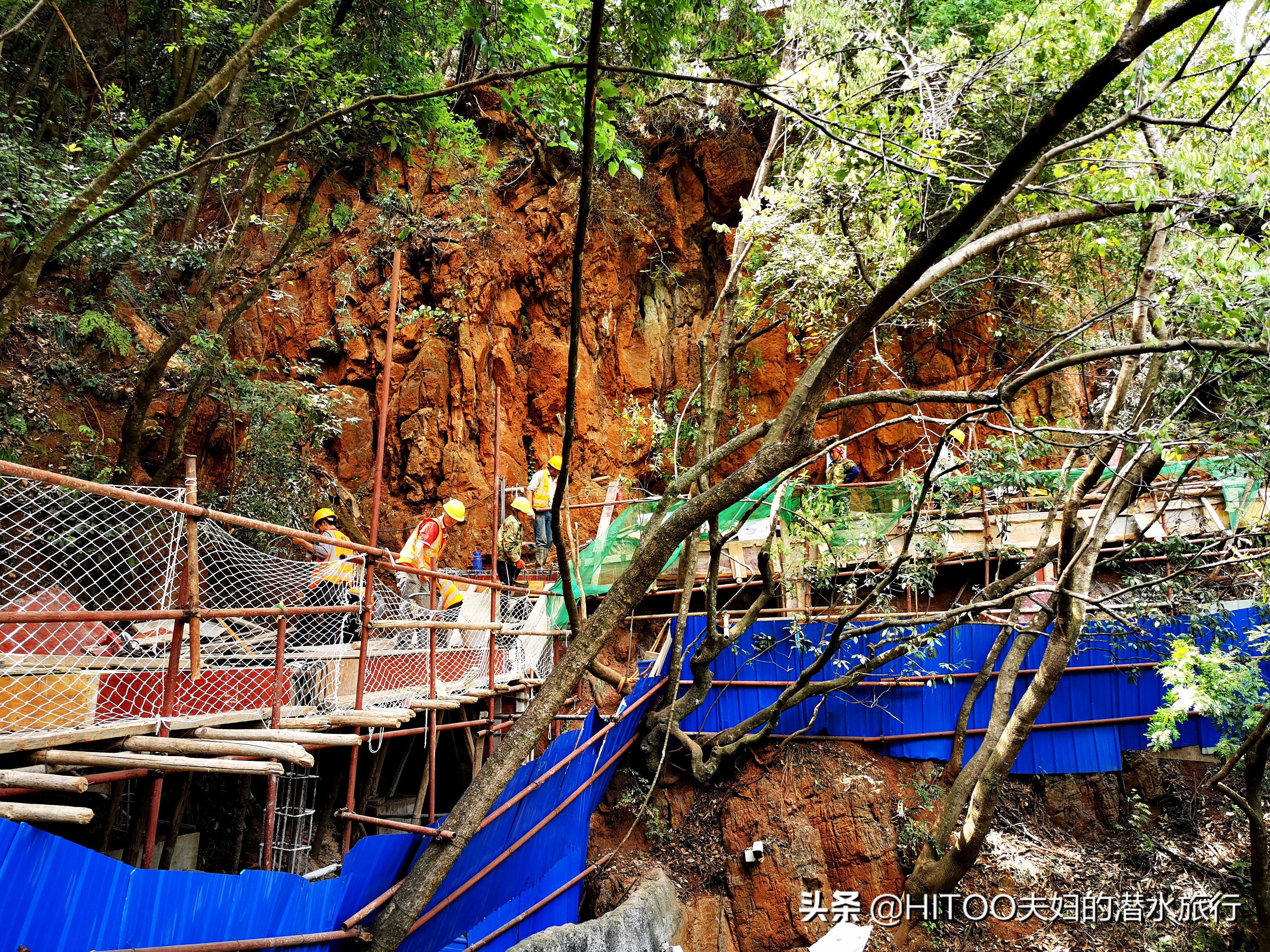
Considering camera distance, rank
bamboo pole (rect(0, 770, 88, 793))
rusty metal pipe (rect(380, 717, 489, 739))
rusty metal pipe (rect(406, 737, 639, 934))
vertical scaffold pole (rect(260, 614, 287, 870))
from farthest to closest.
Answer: rusty metal pipe (rect(380, 717, 489, 739)) < rusty metal pipe (rect(406, 737, 639, 934)) < vertical scaffold pole (rect(260, 614, 287, 870)) < bamboo pole (rect(0, 770, 88, 793))

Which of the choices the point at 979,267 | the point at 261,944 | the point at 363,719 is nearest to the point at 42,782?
the point at 261,944

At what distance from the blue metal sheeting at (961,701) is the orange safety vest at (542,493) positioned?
11.5ft

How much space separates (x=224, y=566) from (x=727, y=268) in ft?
40.9

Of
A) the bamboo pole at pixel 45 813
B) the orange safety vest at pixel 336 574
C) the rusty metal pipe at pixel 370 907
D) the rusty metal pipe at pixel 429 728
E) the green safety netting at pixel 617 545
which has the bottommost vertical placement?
the rusty metal pipe at pixel 370 907

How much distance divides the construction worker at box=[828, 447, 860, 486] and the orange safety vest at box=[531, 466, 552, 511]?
14.4 ft

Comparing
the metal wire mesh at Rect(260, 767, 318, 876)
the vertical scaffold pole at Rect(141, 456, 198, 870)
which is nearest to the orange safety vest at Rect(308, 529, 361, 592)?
the metal wire mesh at Rect(260, 767, 318, 876)

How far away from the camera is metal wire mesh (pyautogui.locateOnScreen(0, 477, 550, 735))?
444 cm

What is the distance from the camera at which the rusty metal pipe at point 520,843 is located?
5602 mm

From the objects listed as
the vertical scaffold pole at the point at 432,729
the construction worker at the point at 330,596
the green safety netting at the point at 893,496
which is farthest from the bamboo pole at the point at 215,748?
the green safety netting at the point at 893,496

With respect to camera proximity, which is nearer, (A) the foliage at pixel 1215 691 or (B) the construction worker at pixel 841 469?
(A) the foliage at pixel 1215 691

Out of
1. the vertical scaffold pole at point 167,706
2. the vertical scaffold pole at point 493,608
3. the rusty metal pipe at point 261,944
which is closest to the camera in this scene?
the rusty metal pipe at point 261,944

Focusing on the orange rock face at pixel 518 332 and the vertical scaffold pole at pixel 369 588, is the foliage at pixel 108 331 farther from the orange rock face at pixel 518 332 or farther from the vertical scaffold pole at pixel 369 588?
the vertical scaffold pole at pixel 369 588

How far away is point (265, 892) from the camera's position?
411 cm

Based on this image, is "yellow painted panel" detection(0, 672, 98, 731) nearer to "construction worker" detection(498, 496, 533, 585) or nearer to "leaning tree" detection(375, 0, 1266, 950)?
"leaning tree" detection(375, 0, 1266, 950)
